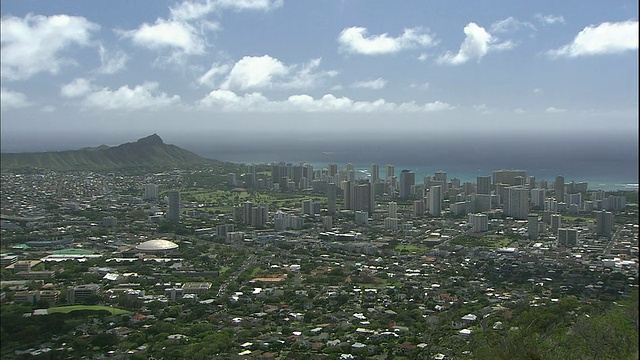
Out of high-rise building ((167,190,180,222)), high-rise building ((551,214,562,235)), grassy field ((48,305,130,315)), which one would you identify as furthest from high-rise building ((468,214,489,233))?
grassy field ((48,305,130,315))

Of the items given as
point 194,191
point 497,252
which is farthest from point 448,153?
point 497,252

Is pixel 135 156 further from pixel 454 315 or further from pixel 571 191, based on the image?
pixel 454 315

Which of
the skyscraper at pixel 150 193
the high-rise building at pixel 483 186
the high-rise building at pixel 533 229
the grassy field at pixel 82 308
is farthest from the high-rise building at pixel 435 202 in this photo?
the grassy field at pixel 82 308

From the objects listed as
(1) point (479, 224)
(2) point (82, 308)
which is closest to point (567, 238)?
(1) point (479, 224)

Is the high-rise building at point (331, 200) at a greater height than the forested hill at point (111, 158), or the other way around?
the forested hill at point (111, 158)

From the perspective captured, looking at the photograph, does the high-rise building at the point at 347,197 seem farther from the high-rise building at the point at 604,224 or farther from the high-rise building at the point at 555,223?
the high-rise building at the point at 604,224
